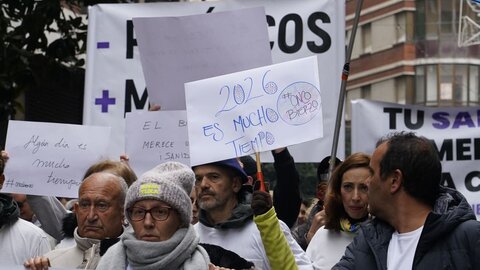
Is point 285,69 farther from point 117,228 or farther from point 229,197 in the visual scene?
point 117,228

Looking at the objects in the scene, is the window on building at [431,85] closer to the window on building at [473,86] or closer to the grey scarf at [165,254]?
the window on building at [473,86]

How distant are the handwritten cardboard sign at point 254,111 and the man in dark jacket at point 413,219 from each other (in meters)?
1.05

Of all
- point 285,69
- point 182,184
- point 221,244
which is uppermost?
point 285,69

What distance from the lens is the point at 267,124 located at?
5.71 meters

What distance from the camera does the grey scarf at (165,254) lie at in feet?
15.5

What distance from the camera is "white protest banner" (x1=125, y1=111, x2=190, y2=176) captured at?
7211 millimetres

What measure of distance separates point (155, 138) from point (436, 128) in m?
2.49

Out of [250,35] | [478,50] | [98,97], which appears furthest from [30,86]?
[478,50]

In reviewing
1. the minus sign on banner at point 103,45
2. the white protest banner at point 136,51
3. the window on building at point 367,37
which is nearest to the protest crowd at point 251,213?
the white protest banner at point 136,51

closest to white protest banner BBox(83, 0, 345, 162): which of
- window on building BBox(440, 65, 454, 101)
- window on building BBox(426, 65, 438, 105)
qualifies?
window on building BBox(426, 65, 438, 105)

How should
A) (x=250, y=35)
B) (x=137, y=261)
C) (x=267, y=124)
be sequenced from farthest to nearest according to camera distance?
(x=250, y=35) → (x=267, y=124) → (x=137, y=261)

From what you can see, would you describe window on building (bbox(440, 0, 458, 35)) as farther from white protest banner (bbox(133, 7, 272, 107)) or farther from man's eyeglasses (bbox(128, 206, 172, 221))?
man's eyeglasses (bbox(128, 206, 172, 221))

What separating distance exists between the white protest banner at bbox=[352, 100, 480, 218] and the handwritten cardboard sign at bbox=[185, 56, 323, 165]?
285cm

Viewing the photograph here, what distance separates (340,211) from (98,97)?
3.06m
